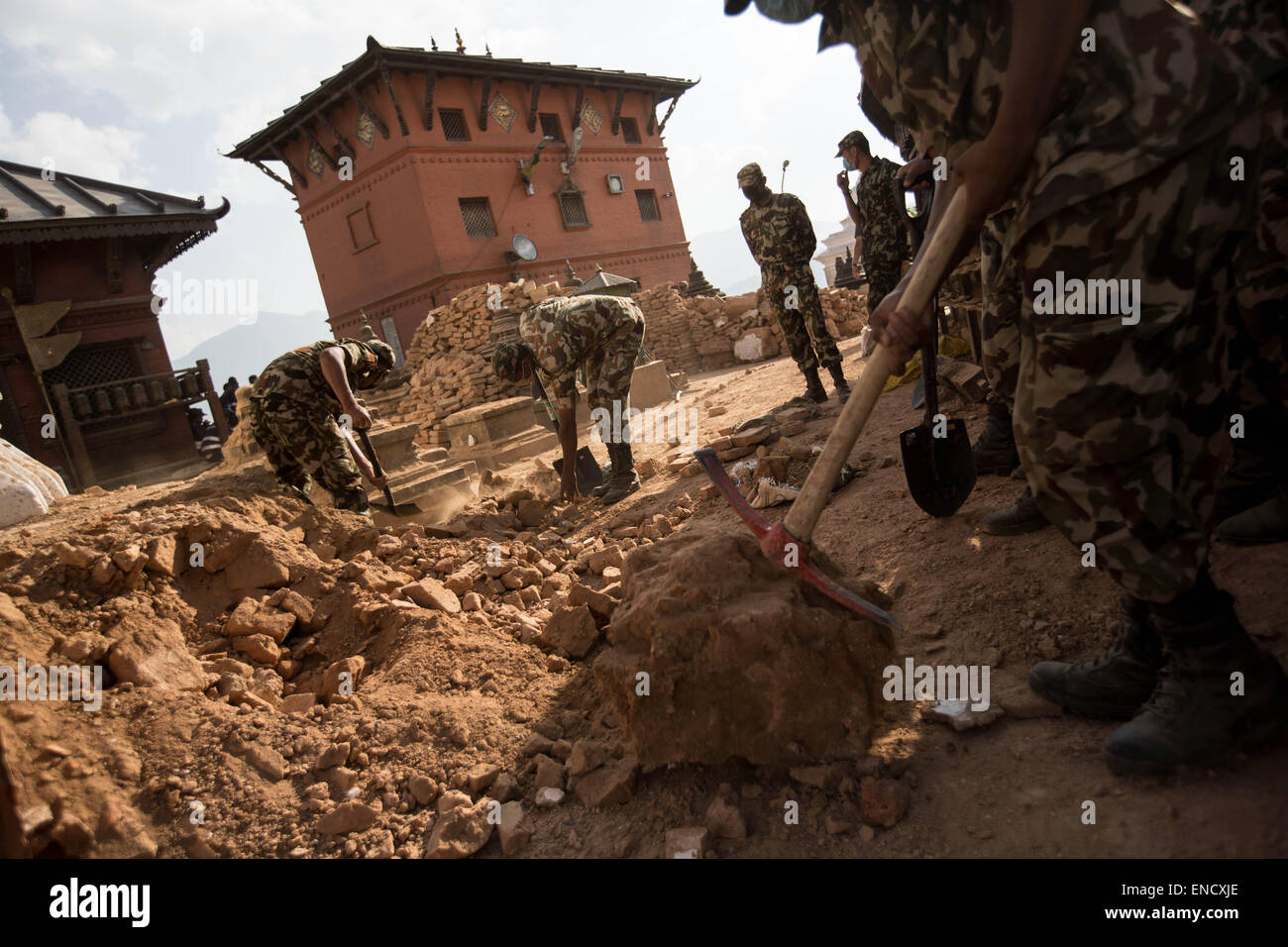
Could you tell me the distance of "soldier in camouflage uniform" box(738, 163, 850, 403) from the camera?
5.29 m

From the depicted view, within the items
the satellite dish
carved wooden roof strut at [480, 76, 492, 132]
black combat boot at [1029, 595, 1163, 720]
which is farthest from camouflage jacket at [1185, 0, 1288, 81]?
carved wooden roof strut at [480, 76, 492, 132]

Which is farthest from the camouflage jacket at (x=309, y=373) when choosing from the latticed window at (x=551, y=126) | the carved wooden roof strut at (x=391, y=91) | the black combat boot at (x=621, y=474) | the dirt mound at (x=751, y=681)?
the latticed window at (x=551, y=126)

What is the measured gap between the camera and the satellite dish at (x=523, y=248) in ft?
52.4

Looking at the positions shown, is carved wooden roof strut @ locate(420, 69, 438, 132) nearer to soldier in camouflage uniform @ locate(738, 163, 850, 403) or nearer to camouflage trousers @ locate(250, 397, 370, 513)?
soldier in camouflage uniform @ locate(738, 163, 850, 403)

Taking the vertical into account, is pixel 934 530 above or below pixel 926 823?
above

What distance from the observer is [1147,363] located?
1.11 metres

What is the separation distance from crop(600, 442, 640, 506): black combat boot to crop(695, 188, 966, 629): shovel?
9.00 feet

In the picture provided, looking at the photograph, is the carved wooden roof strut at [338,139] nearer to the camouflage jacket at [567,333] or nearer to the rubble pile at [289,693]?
the camouflage jacket at [567,333]

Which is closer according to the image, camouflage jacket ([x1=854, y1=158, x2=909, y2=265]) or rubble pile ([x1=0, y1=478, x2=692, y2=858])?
rubble pile ([x1=0, y1=478, x2=692, y2=858])

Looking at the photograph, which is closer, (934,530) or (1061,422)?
(1061,422)

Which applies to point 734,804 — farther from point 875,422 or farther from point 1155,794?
point 875,422

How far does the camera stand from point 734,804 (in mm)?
1403

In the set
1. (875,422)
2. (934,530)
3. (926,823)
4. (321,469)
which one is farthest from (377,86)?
(926,823)
